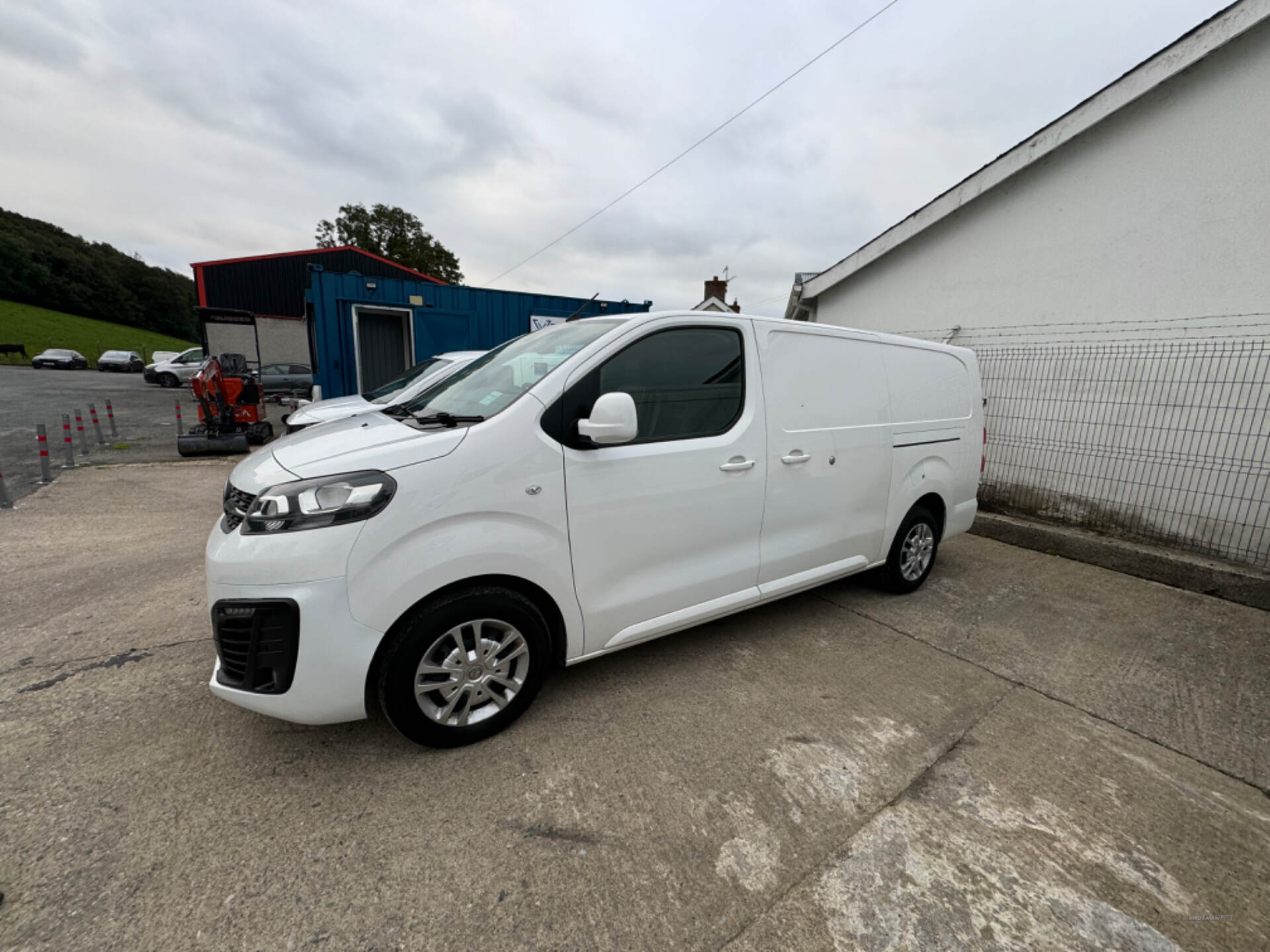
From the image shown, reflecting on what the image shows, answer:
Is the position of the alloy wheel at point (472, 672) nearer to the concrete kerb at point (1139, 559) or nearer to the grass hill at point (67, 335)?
the concrete kerb at point (1139, 559)

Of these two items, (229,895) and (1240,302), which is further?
(1240,302)

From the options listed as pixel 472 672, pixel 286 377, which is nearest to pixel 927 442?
pixel 472 672

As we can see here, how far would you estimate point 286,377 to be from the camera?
18812 millimetres

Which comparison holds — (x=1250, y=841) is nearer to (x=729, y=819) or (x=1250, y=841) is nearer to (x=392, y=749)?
(x=729, y=819)

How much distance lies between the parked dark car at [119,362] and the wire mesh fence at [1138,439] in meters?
42.6

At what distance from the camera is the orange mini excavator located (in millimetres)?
8525

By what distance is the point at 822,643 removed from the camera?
10.7 feet

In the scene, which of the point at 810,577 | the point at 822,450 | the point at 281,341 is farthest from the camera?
the point at 281,341

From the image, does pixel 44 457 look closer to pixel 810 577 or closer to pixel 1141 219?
pixel 810 577

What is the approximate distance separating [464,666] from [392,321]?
962cm

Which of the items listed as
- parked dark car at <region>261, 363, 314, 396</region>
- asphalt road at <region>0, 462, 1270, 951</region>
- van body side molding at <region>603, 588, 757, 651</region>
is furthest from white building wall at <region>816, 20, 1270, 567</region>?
parked dark car at <region>261, 363, 314, 396</region>

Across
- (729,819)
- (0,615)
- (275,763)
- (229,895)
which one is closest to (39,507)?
(0,615)

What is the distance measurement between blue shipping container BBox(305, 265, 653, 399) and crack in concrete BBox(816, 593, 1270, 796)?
22.7ft

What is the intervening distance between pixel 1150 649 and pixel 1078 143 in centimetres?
532
